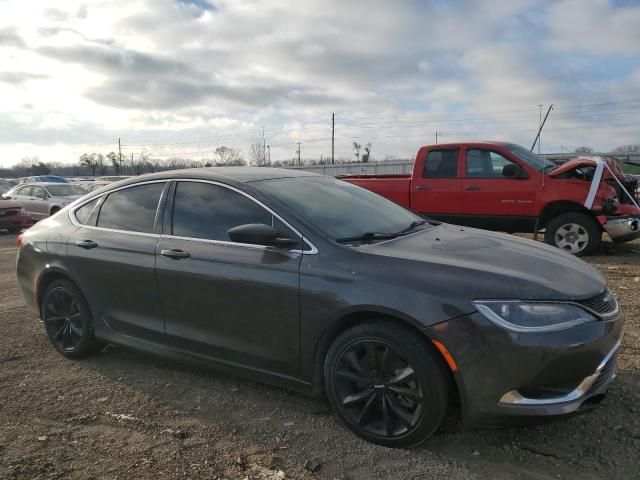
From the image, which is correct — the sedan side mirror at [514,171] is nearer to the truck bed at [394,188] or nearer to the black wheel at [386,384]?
the truck bed at [394,188]

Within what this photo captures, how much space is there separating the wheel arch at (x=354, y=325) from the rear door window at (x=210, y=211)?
0.81 meters

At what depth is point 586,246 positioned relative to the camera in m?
8.38

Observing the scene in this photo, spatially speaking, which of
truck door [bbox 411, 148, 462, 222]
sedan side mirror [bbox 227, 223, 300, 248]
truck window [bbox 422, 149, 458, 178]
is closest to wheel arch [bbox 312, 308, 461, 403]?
sedan side mirror [bbox 227, 223, 300, 248]

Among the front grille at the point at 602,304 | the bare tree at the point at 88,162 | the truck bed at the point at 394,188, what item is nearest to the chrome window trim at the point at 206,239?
the front grille at the point at 602,304

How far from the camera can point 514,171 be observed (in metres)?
8.85

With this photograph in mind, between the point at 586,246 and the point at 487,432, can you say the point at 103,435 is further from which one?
the point at 586,246

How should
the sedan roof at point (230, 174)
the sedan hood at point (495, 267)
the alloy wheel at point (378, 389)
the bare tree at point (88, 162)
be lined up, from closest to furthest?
the sedan hood at point (495, 267) → the alloy wheel at point (378, 389) → the sedan roof at point (230, 174) → the bare tree at point (88, 162)

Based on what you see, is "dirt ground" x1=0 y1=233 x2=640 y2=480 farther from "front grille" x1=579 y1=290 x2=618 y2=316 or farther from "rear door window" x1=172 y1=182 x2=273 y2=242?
"rear door window" x1=172 y1=182 x2=273 y2=242

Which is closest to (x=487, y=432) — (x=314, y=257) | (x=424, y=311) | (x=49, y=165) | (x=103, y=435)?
(x=424, y=311)

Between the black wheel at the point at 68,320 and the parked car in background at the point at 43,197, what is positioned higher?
the parked car in background at the point at 43,197

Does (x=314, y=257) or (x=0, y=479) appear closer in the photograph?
(x=0, y=479)

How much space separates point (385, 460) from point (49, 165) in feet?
272

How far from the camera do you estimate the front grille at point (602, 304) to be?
9.25 ft

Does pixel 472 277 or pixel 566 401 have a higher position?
pixel 472 277
